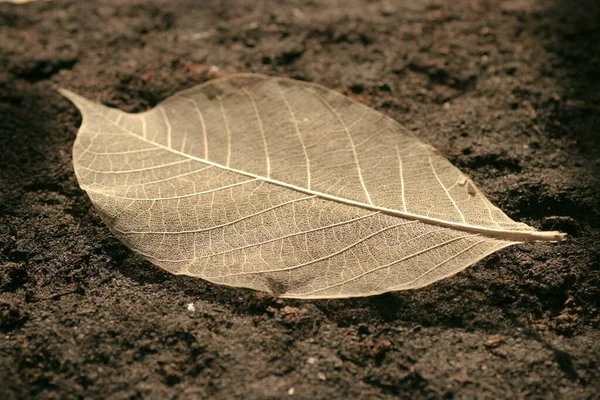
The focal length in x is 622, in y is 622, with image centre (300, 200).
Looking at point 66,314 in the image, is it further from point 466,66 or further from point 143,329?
point 466,66

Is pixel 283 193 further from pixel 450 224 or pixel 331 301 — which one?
pixel 450 224

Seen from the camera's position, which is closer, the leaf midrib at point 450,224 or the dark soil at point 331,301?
the dark soil at point 331,301

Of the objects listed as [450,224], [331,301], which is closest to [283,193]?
[331,301]

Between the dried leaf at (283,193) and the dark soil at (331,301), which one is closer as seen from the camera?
the dark soil at (331,301)

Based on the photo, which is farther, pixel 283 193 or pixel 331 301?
pixel 283 193

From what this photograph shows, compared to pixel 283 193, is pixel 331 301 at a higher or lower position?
lower
